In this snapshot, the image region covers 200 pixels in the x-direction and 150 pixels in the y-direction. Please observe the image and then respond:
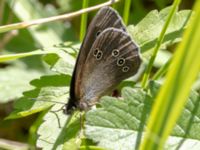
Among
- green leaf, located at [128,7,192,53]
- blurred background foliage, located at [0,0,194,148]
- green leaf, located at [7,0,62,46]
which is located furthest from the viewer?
green leaf, located at [7,0,62,46]

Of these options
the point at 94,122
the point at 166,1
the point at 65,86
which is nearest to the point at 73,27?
the point at 166,1

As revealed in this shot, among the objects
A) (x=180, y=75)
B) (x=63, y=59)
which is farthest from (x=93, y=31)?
(x=180, y=75)

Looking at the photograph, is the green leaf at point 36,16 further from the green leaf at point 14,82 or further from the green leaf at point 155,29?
the green leaf at point 155,29

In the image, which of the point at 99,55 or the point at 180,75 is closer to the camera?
the point at 180,75

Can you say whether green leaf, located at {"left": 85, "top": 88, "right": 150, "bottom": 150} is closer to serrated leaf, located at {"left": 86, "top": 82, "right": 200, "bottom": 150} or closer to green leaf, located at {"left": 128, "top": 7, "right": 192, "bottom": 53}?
serrated leaf, located at {"left": 86, "top": 82, "right": 200, "bottom": 150}

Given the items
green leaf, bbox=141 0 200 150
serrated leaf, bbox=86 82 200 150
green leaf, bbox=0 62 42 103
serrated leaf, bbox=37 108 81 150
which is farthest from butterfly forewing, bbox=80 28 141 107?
green leaf, bbox=141 0 200 150

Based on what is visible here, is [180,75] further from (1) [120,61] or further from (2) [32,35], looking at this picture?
(2) [32,35]
